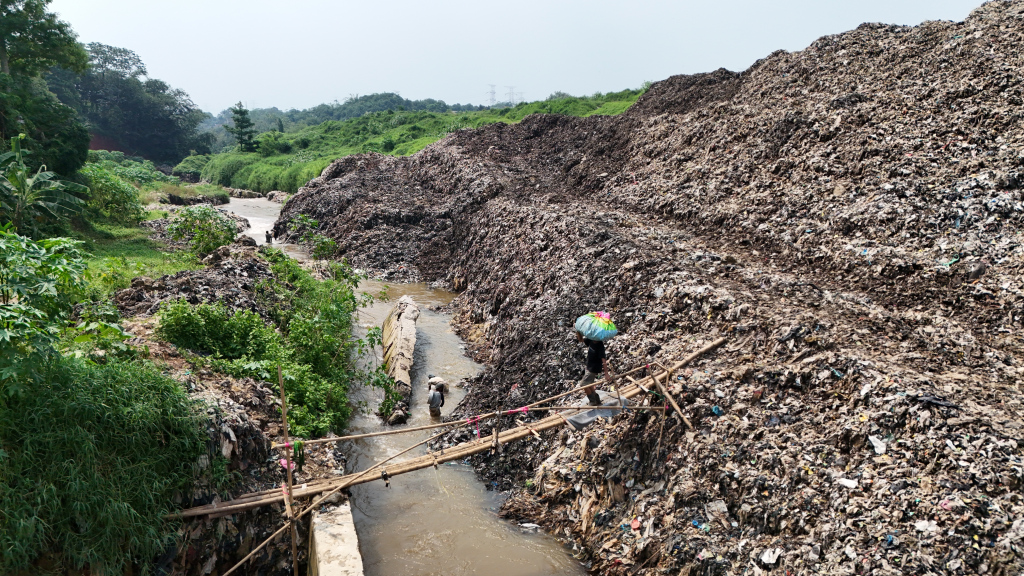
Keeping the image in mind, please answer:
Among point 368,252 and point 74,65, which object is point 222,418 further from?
point 74,65

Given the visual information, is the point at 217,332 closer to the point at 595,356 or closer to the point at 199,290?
the point at 199,290

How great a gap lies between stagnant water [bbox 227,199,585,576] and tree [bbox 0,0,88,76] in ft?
66.1

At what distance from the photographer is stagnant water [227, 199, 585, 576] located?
591 cm

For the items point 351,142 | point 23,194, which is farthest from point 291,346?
point 351,142

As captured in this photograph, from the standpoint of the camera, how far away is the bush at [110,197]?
18141 millimetres

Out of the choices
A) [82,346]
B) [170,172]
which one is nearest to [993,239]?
[82,346]

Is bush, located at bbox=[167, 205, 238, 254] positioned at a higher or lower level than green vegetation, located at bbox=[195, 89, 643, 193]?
lower

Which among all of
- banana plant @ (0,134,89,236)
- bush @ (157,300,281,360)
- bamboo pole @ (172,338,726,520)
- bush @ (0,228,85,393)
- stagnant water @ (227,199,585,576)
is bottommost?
stagnant water @ (227,199,585,576)

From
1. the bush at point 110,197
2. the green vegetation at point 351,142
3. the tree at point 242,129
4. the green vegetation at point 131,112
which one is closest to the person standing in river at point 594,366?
the bush at point 110,197

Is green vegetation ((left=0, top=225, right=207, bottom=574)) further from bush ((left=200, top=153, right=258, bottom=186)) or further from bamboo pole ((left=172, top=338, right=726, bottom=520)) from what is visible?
bush ((left=200, top=153, right=258, bottom=186))

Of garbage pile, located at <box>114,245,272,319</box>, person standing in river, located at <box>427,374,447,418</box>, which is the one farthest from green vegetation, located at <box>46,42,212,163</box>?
person standing in river, located at <box>427,374,447,418</box>

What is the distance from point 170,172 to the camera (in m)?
56.6

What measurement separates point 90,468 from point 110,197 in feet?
59.1

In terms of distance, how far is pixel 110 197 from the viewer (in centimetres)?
1856
